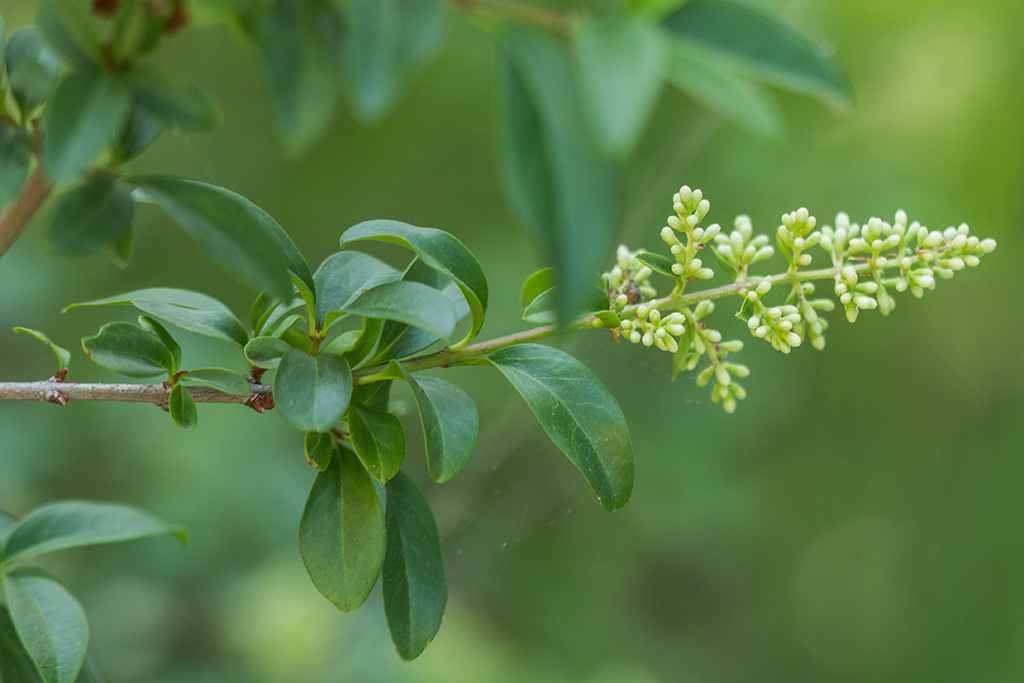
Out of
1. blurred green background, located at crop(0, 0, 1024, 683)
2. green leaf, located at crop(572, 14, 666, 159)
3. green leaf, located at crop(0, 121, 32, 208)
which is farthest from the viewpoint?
blurred green background, located at crop(0, 0, 1024, 683)

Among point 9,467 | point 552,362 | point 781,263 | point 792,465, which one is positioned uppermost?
point 552,362

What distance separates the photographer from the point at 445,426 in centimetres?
35

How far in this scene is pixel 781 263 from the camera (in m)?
1.42

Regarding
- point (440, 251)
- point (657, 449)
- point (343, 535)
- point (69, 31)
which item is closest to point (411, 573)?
point (343, 535)

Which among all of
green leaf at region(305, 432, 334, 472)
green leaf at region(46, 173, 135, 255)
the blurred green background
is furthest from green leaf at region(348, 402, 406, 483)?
the blurred green background

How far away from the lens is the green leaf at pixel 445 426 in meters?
0.34

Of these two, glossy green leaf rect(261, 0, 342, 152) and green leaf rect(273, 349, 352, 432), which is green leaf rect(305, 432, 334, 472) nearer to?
green leaf rect(273, 349, 352, 432)

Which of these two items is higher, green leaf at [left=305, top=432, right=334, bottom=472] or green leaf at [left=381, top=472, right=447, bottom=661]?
green leaf at [left=305, top=432, right=334, bottom=472]

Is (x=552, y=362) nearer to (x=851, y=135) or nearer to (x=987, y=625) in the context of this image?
(x=851, y=135)

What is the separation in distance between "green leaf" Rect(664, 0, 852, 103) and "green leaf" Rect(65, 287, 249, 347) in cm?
26

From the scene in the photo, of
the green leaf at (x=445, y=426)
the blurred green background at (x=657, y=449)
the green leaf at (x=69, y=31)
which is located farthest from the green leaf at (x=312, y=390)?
the blurred green background at (x=657, y=449)

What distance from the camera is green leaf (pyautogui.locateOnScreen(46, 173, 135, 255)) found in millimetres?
259

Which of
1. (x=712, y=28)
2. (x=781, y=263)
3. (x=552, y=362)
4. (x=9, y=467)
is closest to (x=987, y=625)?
(x=781, y=263)

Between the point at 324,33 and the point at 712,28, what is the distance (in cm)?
13
